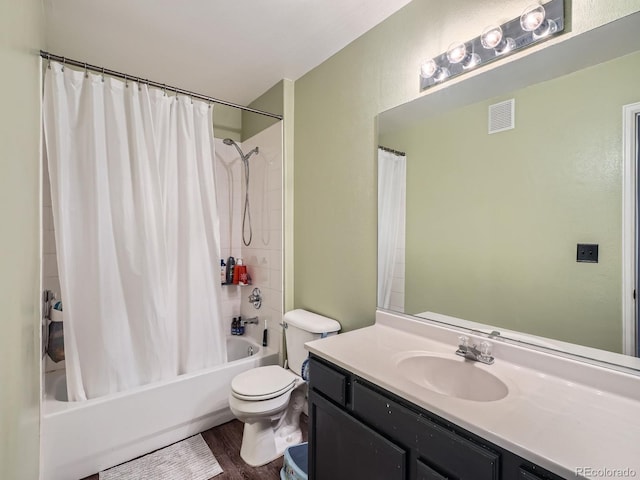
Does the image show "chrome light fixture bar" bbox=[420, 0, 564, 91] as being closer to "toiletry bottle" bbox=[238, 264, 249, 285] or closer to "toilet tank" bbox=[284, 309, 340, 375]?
"toilet tank" bbox=[284, 309, 340, 375]

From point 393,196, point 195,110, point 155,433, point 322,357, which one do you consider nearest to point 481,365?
point 322,357

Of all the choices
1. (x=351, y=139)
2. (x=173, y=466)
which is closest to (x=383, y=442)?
(x=173, y=466)

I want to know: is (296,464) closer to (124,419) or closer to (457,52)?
(124,419)

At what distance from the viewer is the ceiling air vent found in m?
1.20

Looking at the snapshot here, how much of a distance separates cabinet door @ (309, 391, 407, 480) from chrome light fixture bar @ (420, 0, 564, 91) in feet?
4.89

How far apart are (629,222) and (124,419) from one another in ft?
7.99

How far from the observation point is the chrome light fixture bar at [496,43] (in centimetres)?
108

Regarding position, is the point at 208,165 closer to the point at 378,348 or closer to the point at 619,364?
the point at 378,348

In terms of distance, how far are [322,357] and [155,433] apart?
1297 millimetres

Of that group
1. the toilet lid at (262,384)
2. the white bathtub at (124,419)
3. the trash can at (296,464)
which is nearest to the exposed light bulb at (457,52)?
the toilet lid at (262,384)

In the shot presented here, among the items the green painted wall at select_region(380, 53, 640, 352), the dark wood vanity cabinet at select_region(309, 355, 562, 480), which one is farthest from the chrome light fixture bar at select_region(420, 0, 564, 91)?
the dark wood vanity cabinet at select_region(309, 355, 562, 480)

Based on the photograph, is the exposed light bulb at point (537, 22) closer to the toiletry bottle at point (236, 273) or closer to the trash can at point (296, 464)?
the trash can at point (296, 464)

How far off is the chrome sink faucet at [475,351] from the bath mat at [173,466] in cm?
148

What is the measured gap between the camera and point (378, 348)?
4.32 feet
